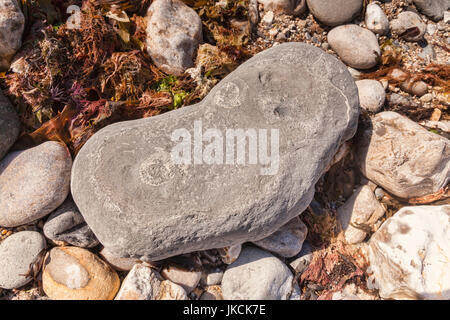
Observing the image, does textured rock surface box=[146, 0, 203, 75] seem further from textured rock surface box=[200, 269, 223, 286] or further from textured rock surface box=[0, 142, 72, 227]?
textured rock surface box=[200, 269, 223, 286]

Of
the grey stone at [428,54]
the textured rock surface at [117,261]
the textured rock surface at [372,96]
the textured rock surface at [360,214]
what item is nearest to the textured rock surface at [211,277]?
the textured rock surface at [117,261]

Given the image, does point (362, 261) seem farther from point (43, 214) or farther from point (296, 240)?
point (43, 214)

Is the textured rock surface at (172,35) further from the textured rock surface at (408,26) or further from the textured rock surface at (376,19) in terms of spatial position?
the textured rock surface at (408,26)

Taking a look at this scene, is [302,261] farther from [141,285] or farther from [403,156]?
[141,285]

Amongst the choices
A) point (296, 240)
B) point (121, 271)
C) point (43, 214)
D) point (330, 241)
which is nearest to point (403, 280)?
point (330, 241)

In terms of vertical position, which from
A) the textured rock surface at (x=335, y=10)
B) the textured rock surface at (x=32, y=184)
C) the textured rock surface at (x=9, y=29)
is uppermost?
the textured rock surface at (x=9, y=29)

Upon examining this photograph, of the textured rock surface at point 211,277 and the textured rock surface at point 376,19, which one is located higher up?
the textured rock surface at point 376,19

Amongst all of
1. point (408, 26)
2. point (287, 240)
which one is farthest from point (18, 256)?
point (408, 26)
